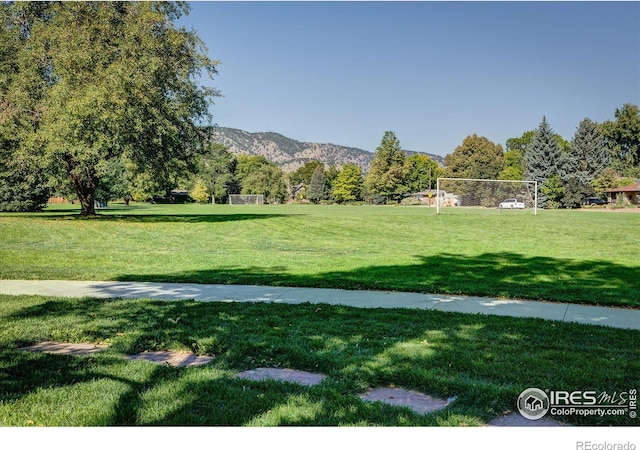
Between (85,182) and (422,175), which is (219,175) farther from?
(85,182)

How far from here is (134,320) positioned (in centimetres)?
597

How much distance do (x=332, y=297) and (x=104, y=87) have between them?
17.7 m

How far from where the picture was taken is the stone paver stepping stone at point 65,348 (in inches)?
190

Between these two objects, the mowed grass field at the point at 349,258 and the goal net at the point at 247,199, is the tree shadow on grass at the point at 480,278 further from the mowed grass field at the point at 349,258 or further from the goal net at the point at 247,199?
the goal net at the point at 247,199

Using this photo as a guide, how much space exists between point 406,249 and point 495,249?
2687 mm

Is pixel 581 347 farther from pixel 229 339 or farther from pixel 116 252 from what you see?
pixel 116 252

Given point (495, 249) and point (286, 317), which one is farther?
point (495, 249)

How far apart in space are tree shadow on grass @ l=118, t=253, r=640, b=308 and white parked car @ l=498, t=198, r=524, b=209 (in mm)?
34395

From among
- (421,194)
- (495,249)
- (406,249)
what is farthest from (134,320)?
(421,194)

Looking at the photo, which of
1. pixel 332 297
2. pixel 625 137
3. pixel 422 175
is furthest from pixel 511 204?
pixel 422 175

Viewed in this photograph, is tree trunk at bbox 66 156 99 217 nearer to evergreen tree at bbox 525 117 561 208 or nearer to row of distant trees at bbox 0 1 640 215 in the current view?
row of distant trees at bbox 0 1 640 215

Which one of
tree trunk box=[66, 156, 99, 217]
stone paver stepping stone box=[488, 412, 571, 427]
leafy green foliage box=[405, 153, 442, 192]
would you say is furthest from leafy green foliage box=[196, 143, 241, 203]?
stone paver stepping stone box=[488, 412, 571, 427]

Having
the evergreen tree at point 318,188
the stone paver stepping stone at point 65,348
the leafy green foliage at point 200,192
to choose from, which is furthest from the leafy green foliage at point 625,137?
the stone paver stepping stone at point 65,348

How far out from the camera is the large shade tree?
69.2ft
